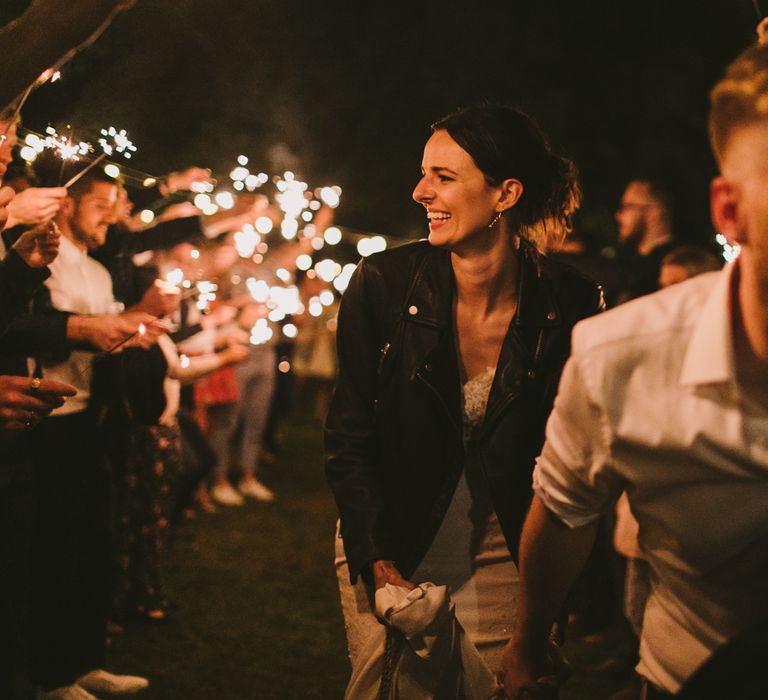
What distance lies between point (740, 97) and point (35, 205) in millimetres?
2612

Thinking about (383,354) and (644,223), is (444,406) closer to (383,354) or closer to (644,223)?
(383,354)

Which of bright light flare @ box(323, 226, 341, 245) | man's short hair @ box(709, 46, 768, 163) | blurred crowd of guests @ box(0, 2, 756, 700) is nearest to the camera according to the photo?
man's short hair @ box(709, 46, 768, 163)

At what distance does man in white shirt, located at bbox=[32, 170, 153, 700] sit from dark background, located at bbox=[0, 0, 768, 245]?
678cm

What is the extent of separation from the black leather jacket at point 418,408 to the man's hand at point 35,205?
1.21 m

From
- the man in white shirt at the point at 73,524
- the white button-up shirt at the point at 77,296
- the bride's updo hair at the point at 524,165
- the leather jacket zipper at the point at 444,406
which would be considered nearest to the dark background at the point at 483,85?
the white button-up shirt at the point at 77,296

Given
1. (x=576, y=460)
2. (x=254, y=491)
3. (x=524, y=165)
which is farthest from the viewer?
(x=254, y=491)

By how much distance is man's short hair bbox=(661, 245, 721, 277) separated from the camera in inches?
226

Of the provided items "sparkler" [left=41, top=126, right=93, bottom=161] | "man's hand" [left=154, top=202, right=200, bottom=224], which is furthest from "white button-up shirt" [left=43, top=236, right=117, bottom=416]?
"sparkler" [left=41, top=126, right=93, bottom=161]

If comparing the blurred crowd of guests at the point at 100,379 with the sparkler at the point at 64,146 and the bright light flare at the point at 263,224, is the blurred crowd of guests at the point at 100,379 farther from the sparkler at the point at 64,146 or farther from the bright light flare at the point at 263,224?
the bright light flare at the point at 263,224

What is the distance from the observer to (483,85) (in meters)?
16.4

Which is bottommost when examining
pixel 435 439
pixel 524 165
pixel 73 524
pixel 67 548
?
pixel 67 548

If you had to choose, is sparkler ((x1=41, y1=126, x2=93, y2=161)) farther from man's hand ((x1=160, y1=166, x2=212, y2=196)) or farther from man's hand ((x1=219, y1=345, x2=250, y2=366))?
man's hand ((x1=219, y1=345, x2=250, y2=366))

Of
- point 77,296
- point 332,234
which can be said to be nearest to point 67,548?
point 77,296

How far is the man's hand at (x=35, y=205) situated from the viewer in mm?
3488
